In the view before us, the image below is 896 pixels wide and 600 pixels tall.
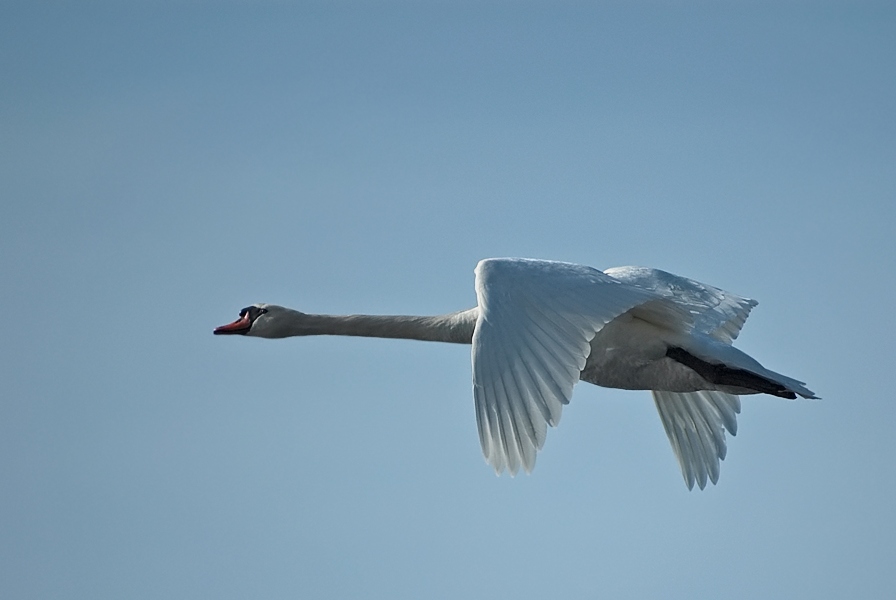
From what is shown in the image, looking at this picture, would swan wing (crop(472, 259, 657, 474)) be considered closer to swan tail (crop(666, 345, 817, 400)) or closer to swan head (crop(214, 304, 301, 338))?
swan tail (crop(666, 345, 817, 400))

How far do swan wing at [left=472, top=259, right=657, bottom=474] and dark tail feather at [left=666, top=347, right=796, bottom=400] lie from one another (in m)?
1.69

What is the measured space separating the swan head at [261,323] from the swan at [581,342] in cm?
1

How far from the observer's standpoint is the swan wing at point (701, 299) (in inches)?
609

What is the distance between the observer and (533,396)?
39.4ft

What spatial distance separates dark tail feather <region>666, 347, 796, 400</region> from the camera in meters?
14.5

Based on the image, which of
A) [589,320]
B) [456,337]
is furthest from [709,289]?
[589,320]

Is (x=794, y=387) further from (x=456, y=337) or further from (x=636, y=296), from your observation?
(x=456, y=337)

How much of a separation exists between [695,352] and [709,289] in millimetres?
1608

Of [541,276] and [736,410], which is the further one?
[736,410]

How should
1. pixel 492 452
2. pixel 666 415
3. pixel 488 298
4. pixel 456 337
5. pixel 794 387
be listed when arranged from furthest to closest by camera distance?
pixel 666 415 → pixel 456 337 → pixel 794 387 → pixel 488 298 → pixel 492 452

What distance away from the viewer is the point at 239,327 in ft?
57.9

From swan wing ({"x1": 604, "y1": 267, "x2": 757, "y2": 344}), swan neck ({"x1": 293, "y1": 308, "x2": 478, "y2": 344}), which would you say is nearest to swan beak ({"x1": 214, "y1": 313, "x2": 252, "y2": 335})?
swan neck ({"x1": 293, "y1": 308, "x2": 478, "y2": 344})

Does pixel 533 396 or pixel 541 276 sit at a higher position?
pixel 541 276

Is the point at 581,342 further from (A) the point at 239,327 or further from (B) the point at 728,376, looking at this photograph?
(A) the point at 239,327
